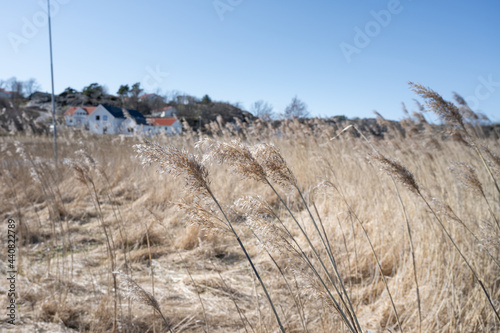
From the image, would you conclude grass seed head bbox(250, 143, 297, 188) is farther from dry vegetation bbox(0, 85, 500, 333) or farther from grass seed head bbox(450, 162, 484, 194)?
grass seed head bbox(450, 162, 484, 194)

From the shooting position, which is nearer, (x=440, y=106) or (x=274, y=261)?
(x=274, y=261)

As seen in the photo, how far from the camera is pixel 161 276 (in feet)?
8.21

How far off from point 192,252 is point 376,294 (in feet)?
5.35

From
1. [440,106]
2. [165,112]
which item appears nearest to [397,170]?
[440,106]

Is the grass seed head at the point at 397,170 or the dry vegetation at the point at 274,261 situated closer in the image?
the dry vegetation at the point at 274,261

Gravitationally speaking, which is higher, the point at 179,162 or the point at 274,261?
the point at 179,162

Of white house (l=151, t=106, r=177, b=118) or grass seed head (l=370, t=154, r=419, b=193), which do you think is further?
white house (l=151, t=106, r=177, b=118)

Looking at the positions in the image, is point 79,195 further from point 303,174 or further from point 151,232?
point 303,174

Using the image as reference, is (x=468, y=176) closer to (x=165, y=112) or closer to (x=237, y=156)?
(x=237, y=156)

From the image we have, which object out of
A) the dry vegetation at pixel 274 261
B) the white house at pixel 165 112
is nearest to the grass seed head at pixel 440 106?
the dry vegetation at pixel 274 261

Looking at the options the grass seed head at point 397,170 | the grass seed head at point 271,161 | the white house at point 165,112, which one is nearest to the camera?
the grass seed head at point 271,161

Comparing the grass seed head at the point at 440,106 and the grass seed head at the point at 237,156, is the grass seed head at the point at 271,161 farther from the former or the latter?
the grass seed head at the point at 440,106

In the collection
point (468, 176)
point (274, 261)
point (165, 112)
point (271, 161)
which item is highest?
point (165, 112)

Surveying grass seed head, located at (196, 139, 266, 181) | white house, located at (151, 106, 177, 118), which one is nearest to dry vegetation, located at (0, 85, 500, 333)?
grass seed head, located at (196, 139, 266, 181)
